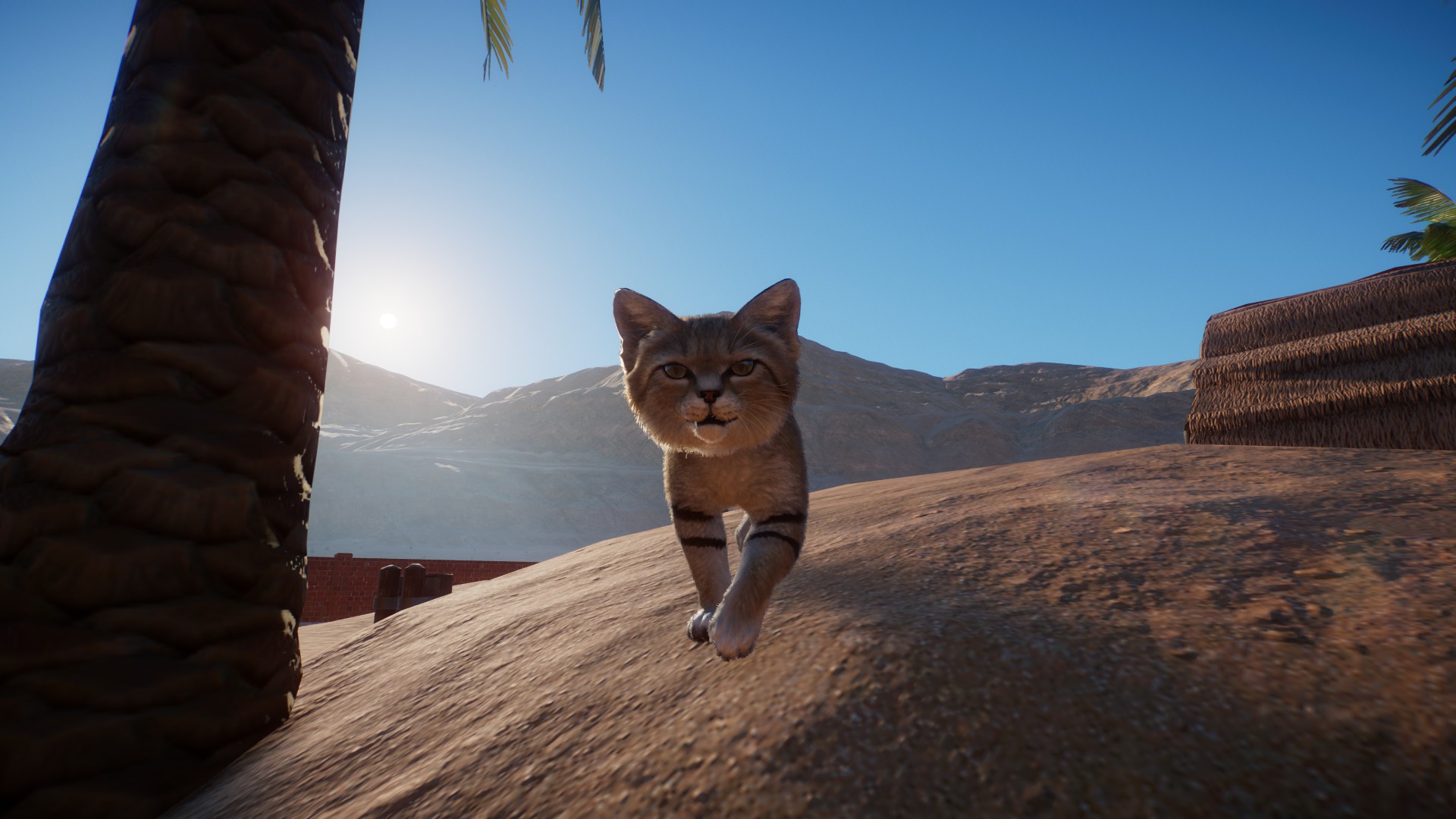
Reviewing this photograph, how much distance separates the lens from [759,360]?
200cm

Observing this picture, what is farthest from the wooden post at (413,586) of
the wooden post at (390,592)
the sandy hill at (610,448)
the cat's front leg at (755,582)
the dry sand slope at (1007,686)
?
the sandy hill at (610,448)

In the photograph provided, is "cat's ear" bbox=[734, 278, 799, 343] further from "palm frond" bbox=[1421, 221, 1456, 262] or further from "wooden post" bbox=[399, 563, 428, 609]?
"palm frond" bbox=[1421, 221, 1456, 262]

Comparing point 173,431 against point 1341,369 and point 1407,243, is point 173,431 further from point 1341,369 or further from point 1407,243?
point 1407,243

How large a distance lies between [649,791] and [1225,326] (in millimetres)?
5853

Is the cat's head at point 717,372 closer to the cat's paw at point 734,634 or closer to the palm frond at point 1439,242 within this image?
the cat's paw at point 734,634

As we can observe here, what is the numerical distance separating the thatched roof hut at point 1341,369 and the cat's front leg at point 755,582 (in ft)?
13.9

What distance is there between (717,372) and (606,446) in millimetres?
55293

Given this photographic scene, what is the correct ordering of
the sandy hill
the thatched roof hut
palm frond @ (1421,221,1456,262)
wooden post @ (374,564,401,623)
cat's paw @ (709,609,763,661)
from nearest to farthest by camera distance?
cat's paw @ (709,609,763,661) < the thatched roof hut < wooden post @ (374,564,401,623) < palm frond @ (1421,221,1456,262) < the sandy hill

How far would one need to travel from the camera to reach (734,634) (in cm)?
174

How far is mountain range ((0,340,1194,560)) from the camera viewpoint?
42.4 meters

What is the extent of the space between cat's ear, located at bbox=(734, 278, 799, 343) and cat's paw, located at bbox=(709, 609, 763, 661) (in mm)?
889

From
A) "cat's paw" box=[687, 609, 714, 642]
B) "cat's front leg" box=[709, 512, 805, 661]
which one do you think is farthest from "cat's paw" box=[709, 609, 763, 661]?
"cat's paw" box=[687, 609, 714, 642]

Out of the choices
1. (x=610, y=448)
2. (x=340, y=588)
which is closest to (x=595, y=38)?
(x=340, y=588)

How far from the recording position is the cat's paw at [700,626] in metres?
2.04
